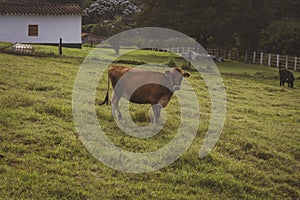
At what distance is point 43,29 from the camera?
33.1 metres

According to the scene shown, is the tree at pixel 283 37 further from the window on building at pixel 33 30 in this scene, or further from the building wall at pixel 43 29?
the window on building at pixel 33 30

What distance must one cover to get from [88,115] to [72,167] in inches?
99.6

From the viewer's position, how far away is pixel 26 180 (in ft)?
18.6

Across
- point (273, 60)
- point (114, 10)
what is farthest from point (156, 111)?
point (114, 10)

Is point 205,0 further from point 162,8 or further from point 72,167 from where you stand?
point 72,167

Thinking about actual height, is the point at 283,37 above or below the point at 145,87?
above

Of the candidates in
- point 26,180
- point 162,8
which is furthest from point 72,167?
point 162,8

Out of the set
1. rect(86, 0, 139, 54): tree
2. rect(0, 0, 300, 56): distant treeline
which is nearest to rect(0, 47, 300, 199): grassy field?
rect(0, 0, 300, 56): distant treeline

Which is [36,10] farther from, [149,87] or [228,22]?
[149,87]

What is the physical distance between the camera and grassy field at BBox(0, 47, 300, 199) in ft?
19.0

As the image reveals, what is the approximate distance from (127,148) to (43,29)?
90.9ft

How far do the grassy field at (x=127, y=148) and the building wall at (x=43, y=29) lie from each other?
897 inches

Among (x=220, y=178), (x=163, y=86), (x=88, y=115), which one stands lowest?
(x=220, y=178)

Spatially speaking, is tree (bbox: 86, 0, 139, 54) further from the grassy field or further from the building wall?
the grassy field
